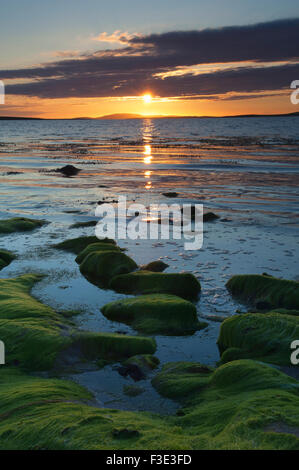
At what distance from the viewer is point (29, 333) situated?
18.1 ft

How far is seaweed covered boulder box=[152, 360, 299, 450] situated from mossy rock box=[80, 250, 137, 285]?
12.5 ft

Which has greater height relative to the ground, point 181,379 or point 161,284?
point 161,284

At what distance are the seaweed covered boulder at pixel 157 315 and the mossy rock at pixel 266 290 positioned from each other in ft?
4.63

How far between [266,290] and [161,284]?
194cm

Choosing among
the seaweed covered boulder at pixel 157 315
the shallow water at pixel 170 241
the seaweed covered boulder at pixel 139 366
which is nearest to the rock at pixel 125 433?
the shallow water at pixel 170 241

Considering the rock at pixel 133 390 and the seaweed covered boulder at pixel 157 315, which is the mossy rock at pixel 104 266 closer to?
the seaweed covered boulder at pixel 157 315

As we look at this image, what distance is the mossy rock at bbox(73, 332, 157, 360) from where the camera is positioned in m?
5.36

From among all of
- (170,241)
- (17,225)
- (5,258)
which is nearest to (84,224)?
(17,225)

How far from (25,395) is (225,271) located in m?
5.91

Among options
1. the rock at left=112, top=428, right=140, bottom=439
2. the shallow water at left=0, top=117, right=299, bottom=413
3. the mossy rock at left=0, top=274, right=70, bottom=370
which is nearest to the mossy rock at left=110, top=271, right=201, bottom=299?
the shallow water at left=0, top=117, right=299, bottom=413

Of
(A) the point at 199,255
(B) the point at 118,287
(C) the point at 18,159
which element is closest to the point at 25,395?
(B) the point at 118,287

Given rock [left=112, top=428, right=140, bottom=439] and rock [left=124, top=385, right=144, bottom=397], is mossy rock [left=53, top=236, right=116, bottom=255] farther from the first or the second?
rock [left=112, top=428, right=140, bottom=439]

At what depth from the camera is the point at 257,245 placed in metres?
11.1

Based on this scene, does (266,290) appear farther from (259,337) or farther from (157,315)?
(157,315)
